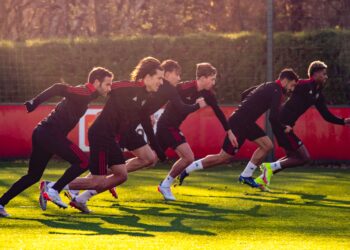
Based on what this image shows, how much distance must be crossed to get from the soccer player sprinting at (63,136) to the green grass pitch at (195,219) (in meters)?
0.32

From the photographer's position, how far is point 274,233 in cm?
1058

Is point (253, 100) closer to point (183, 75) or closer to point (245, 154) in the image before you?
point (245, 154)

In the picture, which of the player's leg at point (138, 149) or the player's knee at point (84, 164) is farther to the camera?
the player's leg at point (138, 149)

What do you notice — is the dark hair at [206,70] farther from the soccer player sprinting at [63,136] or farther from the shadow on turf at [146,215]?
the soccer player sprinting at [63,136]

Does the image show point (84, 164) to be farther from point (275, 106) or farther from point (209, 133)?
point (209, 133)

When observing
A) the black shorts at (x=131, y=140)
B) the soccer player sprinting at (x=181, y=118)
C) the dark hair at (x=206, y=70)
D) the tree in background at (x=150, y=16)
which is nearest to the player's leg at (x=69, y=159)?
the black shorts at (x=131, y=140)

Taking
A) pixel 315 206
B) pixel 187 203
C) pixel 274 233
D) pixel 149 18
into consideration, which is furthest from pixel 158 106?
pixel 149 18

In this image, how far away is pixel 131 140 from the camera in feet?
44.5

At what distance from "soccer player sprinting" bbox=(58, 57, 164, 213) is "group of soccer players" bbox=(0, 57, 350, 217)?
0.01 metres

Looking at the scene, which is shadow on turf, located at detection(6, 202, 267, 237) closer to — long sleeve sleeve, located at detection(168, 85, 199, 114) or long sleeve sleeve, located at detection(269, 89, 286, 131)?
long sleeve sleeve, located at detection(168, 85, 199, 114)

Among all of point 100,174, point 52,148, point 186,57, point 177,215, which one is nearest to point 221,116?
point 177,215

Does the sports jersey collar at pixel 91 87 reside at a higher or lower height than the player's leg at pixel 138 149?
higher

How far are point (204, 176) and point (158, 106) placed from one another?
4237 millimetres

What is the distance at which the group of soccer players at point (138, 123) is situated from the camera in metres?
12.1
